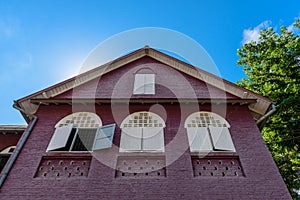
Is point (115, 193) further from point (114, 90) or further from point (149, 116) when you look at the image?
point (114, 90)

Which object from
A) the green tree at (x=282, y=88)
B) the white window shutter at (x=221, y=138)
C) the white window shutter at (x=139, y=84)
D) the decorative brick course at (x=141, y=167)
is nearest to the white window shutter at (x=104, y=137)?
the decorative brick course at (x=141, y=167)

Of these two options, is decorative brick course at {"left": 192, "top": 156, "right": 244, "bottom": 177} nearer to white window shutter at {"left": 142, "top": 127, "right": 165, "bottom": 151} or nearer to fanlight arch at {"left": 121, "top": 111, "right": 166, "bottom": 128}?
white window shutter at {"left": 142, "top": 127, "right": 165, "bottom": 151}

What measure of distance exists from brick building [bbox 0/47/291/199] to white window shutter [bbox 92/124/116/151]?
41mm

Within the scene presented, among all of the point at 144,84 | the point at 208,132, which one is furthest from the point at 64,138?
the point at 208,132

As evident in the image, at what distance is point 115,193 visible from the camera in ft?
20.9

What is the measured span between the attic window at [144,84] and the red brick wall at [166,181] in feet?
9.00

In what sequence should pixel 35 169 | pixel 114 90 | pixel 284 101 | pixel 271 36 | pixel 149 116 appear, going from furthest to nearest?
pixel 271 36 → pixel 284 101 → pixel 114 90 → pixel 149 116 → pixel 35 169

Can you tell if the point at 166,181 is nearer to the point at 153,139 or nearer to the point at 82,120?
the point at 153,139

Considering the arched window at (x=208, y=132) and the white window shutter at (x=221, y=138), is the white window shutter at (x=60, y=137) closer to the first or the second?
the arched window at (x=208, y=132)

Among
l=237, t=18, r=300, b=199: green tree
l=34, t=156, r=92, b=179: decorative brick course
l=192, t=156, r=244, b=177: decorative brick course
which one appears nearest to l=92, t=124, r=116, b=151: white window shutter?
l=34, t=156, r=92, b=179: decorative brick course

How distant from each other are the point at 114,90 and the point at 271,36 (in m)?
13.7

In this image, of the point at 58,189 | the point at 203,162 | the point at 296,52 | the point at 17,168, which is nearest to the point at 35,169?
the point at 17,168

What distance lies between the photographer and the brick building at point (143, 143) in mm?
6535

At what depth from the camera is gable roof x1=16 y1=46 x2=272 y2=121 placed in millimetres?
9211
